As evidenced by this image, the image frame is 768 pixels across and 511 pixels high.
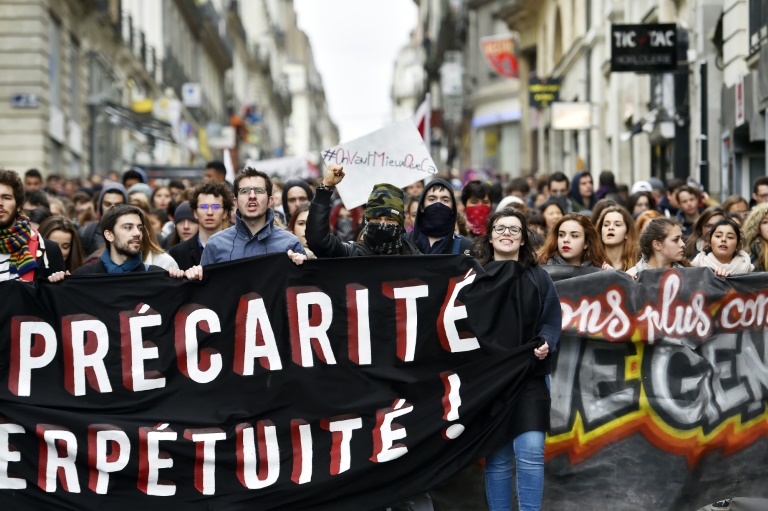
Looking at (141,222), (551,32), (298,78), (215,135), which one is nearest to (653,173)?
(551,32)

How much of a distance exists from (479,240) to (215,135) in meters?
54.9

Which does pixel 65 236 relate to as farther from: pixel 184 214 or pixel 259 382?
pixel 259 382

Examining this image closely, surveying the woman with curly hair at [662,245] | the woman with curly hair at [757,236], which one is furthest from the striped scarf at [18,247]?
the woman with curly hair at [757,236]

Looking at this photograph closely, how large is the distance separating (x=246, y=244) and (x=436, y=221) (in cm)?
107

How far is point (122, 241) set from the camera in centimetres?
714

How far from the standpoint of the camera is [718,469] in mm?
7219

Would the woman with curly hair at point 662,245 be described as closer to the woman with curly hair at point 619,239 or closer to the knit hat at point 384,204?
the woman with curly hair at point 619,239

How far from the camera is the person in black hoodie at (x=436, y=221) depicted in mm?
7449

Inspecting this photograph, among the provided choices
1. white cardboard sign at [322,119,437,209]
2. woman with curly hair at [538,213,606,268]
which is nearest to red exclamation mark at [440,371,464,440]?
woman with curly hair at [538,213,606,268]

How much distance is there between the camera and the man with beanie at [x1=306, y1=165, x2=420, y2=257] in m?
6.61

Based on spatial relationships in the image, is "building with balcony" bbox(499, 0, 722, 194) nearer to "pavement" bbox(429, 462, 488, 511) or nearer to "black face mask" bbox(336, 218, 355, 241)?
"black face mask" bbox(336, 218, 355, 241)

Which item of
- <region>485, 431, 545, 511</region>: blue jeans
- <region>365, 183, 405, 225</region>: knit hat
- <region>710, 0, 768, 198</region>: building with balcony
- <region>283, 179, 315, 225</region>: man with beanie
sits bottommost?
<region>485, 431, 545, 511</region>: blue jeans

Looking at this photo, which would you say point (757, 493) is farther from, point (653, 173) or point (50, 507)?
point (653, 173)

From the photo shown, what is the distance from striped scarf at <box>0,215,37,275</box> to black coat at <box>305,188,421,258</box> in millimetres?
1513
